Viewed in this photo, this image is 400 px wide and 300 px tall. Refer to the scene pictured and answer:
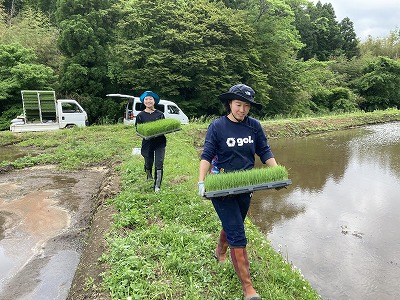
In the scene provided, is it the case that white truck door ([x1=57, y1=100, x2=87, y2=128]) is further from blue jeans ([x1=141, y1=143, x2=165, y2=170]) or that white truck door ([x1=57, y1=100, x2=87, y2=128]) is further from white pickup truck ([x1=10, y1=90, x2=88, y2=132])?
blue jeans ([x1=141, y1=143, x2=165, y2=170])

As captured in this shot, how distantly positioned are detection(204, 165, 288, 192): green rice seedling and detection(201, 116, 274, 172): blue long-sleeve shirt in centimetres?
18

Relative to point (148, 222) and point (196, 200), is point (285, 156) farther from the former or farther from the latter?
point (148, 222)

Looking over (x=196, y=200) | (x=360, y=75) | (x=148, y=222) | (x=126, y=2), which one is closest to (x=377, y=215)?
(x=196, y=200)

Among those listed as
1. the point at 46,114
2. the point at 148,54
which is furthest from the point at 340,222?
the point at 148,54

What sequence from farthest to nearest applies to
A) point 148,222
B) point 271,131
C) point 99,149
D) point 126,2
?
point 126,2 → point 271,131 → point 99,149 → point 148,222

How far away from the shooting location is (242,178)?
9.79 feet

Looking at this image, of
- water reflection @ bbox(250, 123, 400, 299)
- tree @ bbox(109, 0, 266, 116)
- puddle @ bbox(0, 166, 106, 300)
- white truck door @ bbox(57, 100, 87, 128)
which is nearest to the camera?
puddle @ bbox(0, 166, 106, 300)

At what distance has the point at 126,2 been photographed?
800 inches

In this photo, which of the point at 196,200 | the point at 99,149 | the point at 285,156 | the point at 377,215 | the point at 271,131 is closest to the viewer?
the point at 196,200

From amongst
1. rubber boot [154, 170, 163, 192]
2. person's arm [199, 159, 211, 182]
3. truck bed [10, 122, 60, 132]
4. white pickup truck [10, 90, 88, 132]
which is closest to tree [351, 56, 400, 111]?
white pickup truck [10, 90, 88, 132]

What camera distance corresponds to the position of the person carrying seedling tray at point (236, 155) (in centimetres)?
299

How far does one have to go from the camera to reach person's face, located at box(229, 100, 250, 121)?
9.98ft

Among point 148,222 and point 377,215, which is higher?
point 148,222

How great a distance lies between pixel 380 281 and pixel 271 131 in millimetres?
14113
